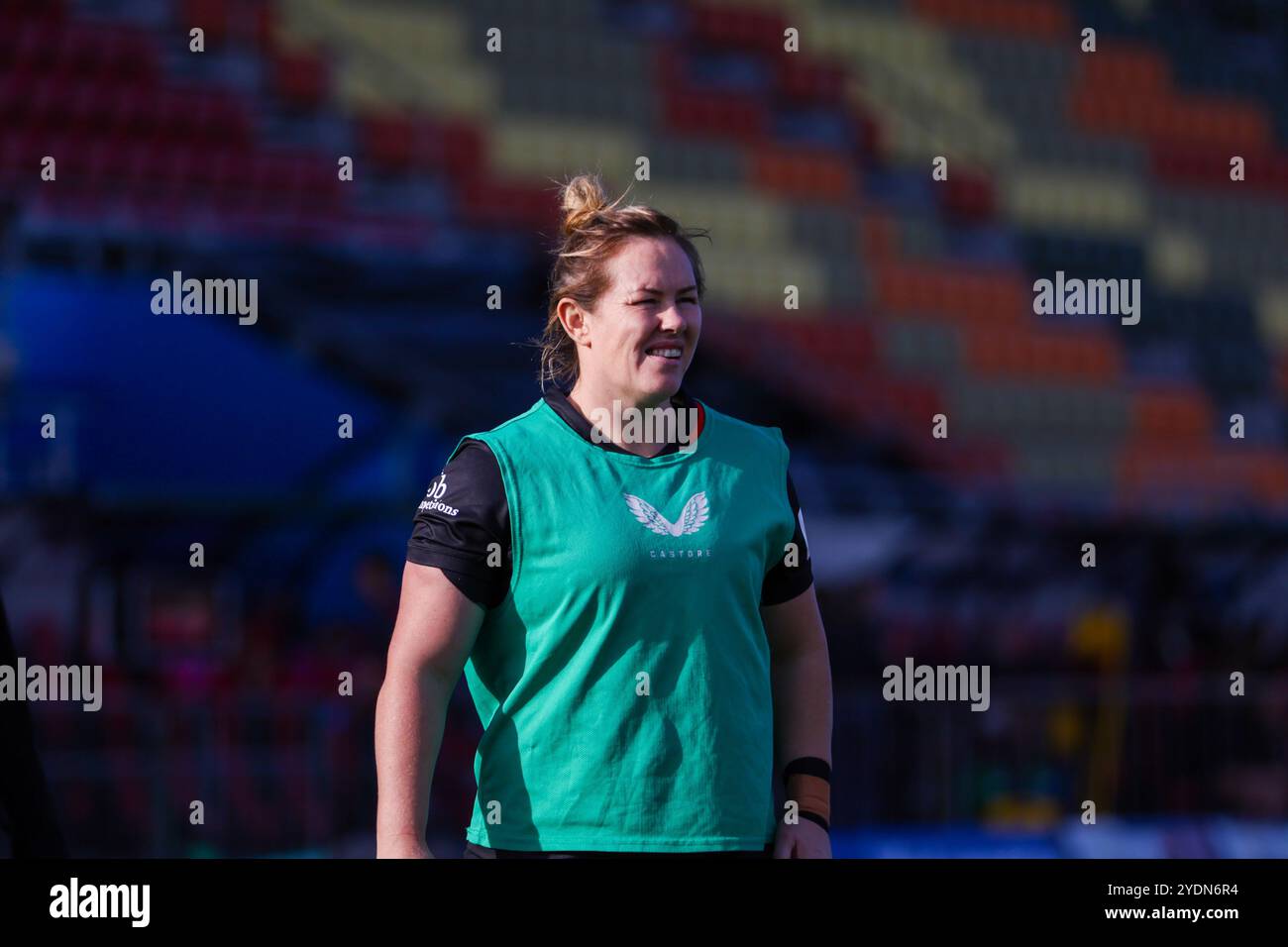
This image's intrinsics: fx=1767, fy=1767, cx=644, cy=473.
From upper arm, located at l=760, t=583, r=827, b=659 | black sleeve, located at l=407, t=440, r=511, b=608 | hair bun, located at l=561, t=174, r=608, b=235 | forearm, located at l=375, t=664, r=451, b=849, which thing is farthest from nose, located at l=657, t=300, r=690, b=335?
forearm, located at l=375, t=664, r=451, b=849

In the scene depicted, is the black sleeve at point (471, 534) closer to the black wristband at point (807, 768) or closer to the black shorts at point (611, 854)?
Answer: the black shorts at point (611, 854)

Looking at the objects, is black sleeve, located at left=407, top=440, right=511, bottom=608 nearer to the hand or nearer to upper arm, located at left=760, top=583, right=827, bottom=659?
upper arm, located at left=760, top=583, right=827, bottom=659

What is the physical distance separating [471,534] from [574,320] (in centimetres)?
40

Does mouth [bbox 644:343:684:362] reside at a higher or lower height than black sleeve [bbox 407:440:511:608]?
higher

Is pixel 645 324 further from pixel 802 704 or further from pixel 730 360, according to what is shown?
pixel 730 360

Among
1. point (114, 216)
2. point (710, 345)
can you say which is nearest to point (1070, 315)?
point (710, 345)

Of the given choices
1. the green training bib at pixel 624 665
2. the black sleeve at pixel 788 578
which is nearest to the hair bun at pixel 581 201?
the green training bib at pixel 624 665

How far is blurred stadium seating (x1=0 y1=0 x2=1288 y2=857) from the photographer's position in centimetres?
858

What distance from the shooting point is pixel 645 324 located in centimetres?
261

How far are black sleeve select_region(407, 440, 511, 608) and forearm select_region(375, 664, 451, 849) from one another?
0.49 ft

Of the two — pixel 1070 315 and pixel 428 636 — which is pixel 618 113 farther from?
pixel 428 636

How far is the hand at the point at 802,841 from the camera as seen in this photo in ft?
8.43

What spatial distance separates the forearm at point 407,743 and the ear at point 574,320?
569 millimetres
